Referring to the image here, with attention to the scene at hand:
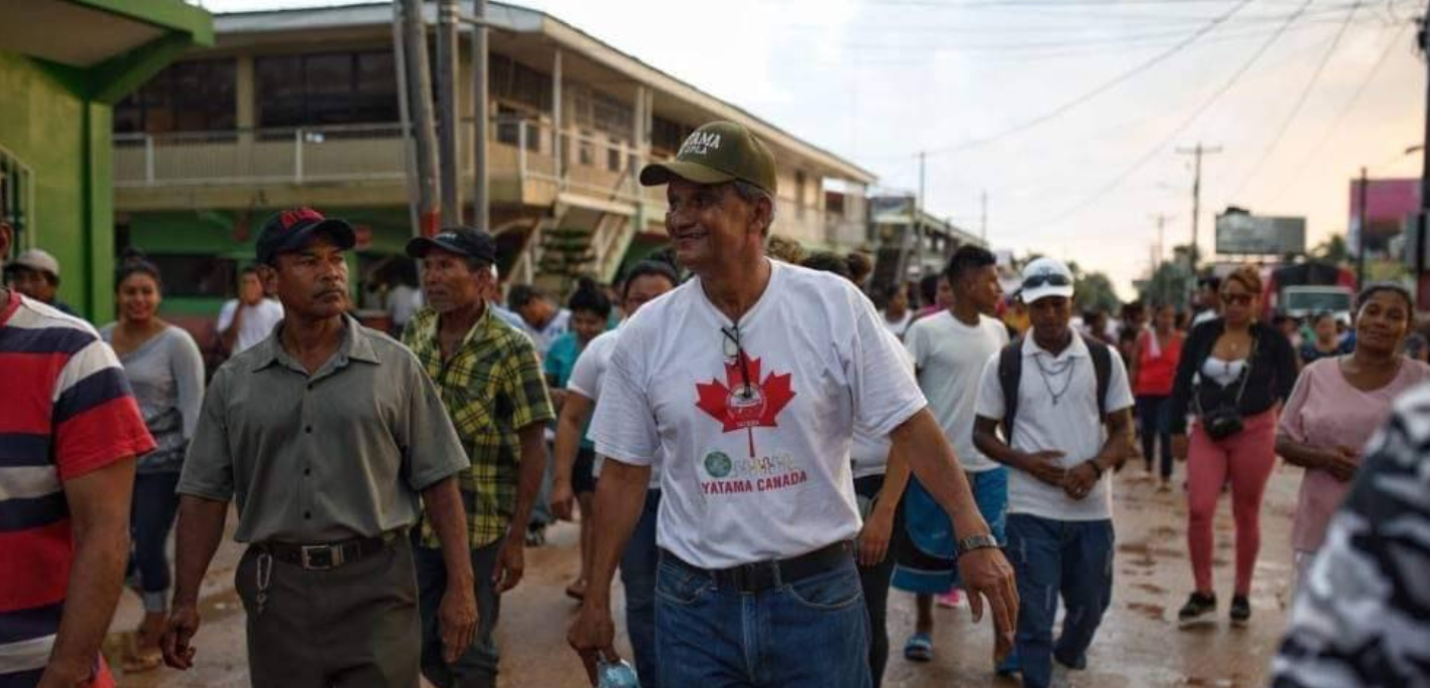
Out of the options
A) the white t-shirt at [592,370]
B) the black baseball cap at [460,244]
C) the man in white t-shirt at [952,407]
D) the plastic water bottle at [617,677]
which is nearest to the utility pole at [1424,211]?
the man in white t-shirt at [952,407]

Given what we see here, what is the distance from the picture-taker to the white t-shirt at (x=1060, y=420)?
532cm

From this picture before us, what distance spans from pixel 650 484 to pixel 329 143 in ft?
54.1

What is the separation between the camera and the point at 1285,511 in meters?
10.8

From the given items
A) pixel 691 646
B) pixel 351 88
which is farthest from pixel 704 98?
pixel 691 646

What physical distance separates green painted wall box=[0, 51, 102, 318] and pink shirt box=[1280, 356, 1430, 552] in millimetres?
8750

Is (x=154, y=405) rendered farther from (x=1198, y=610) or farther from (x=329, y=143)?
(x=329, y=143)

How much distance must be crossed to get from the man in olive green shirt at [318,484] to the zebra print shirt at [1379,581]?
2.74 m

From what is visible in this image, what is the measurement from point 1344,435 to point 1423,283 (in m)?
13.1

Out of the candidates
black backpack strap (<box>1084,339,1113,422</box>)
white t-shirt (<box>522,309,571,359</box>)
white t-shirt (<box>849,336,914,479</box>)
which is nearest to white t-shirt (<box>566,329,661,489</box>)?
white t-shirt (<box>849,336,914,479</box>)

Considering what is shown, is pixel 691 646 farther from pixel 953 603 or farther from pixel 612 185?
pixel 612 185

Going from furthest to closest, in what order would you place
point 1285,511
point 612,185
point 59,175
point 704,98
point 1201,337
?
point 704,98 < point 612,185 < point 1285,511 < point 59,175 < point 1201,337

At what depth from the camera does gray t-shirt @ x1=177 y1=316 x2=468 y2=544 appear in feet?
11.1

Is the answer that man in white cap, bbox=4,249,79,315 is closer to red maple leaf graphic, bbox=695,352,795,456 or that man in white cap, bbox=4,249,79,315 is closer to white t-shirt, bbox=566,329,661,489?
white t-shirt, bbox=566,329,661,489

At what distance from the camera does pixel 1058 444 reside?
5344 mm
